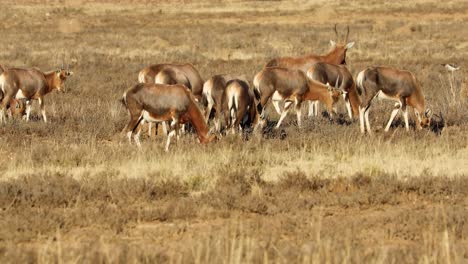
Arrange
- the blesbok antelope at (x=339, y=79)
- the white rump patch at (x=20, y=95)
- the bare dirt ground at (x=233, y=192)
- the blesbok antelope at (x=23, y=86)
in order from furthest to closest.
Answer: the blesbok antelope at (x=339, y=79), the white rump patch at (x=20, y=95), the blesbok antelope at (x=23, y=86), the bare dirt ground at (x=233, y=192)

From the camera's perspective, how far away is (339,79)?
18.8 meters

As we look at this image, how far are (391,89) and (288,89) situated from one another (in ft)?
Answer: 7.20

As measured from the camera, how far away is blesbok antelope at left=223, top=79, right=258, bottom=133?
15.6 meters

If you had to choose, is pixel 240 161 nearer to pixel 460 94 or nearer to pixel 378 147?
pixel 378 147

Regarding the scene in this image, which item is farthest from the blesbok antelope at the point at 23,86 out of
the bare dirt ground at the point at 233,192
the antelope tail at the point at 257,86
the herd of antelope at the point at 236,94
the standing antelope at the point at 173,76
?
the antelope tail at the point at 257,86

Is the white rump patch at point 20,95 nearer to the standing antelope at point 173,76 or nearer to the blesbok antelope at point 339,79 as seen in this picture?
the standing antelope at point 173,76

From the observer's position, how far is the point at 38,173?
1145cm

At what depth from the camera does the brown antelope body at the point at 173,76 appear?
57.6ft

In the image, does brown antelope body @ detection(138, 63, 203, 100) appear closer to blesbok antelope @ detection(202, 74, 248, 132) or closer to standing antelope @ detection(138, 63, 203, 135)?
standing antelope @ detection(138, 63, 203, 135)

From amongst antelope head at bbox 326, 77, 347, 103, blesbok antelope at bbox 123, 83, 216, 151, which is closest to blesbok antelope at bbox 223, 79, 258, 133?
blesbok antelope at bbox 123, 83, 216, 151

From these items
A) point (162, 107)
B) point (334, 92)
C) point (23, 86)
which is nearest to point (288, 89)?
point (334, 92)

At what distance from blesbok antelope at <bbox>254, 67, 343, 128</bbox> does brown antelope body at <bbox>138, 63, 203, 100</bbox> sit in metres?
1.90

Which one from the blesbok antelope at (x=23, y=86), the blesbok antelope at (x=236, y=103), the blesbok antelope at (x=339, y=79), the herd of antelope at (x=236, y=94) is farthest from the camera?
the blesbok antelope at (x=339, y=79)

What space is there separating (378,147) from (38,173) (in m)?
5.88
